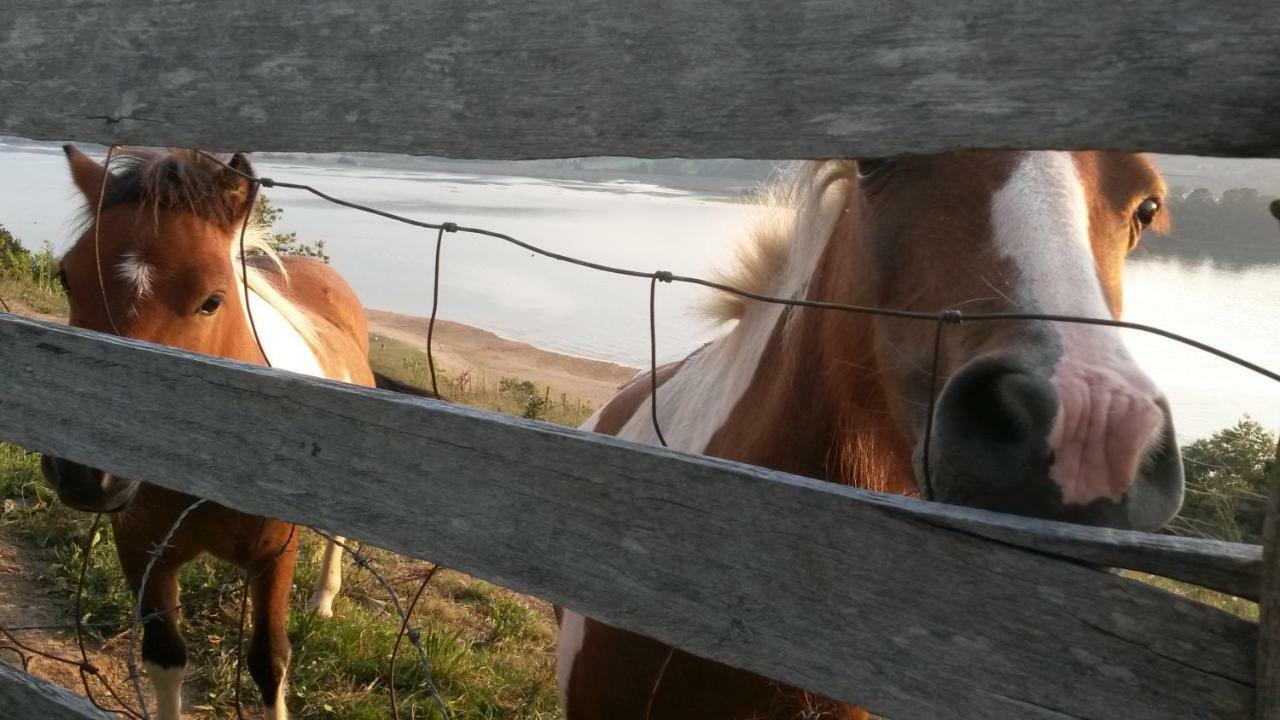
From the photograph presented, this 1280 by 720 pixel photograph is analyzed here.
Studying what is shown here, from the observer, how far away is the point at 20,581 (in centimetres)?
390

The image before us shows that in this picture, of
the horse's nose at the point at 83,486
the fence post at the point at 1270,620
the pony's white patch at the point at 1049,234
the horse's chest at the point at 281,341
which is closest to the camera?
the fence post at the point at 1270,620

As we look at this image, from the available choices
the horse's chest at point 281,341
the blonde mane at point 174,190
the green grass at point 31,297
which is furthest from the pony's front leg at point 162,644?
the green grass at point 31,297

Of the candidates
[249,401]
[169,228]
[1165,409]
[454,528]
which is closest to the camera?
[1165,409]

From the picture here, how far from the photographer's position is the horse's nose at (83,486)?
88.7 inches

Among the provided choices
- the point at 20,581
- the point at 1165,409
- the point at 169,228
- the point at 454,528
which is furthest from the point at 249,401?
the point at 20,581

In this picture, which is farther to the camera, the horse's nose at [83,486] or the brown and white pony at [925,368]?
the horse's nose at [83,486]

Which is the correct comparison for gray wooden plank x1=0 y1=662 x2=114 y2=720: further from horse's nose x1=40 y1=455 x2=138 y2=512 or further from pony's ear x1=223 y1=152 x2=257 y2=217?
pony's ear x1=223 y1=152 x2=257 y2=217

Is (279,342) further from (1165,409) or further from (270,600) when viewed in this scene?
(1165,409)

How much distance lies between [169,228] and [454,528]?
2278mm

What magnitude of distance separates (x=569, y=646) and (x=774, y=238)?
1159mm

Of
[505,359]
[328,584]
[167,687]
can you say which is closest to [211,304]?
[167,687]

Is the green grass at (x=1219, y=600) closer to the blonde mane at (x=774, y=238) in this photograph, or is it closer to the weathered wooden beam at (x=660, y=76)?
the weathered wooden beam at (x=660, y=76)

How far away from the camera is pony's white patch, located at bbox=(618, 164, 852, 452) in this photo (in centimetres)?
170

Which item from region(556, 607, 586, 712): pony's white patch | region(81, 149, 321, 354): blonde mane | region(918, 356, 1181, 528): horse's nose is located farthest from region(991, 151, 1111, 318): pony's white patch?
region(81, 149, 321, 354): blonde mane
